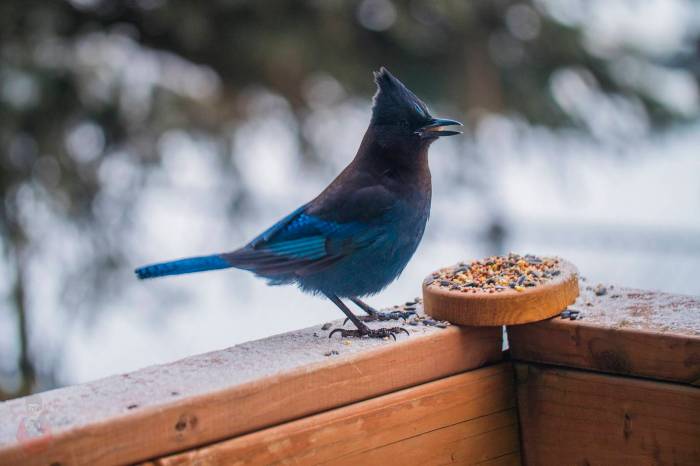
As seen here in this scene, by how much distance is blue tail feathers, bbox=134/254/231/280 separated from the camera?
87.0 inches

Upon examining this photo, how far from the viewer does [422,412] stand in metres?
1.87

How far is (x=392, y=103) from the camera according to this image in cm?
246

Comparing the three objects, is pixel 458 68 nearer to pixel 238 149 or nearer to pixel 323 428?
pixel 238 149

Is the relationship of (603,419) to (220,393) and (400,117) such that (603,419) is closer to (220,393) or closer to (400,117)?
(220,393)

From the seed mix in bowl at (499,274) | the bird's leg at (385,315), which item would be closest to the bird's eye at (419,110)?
the seed mix in bowl at (499,274)

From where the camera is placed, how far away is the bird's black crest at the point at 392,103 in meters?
2.45

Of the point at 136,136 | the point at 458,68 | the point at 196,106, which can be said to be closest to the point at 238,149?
the point at 196,106

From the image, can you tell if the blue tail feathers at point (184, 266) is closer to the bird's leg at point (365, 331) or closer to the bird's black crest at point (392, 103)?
the bird's leg at point (365, 331)

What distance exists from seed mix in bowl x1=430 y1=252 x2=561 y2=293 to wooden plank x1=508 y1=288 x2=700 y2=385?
10 centimetres

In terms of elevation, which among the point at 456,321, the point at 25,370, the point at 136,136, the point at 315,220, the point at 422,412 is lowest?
the point at 25,370

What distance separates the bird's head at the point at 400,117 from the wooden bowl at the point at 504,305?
0.59 metres

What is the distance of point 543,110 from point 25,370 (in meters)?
3.20

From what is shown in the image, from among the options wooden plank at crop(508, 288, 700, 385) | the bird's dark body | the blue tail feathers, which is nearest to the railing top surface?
wooden plank at crop(508, 288, 700, 385)

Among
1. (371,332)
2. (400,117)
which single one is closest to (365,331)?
(371,332)
